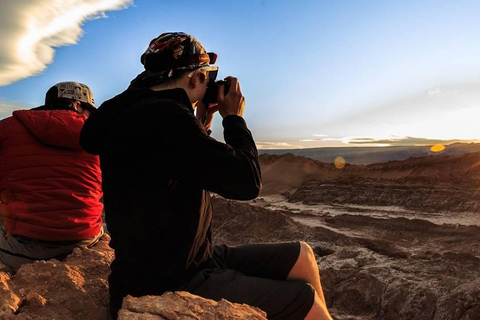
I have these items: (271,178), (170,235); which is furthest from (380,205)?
(170,235)

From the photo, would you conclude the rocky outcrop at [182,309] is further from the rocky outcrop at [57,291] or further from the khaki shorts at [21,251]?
the khaki shorts at [21,251]

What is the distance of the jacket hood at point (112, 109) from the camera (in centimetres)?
154

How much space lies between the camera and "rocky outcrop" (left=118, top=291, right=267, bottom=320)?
137 centimetres

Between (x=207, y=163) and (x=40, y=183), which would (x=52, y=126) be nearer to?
(x=40, y=183)

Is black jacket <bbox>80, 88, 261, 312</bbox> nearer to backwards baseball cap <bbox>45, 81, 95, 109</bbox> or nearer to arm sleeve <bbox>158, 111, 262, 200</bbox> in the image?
arm sleeve <bbox>158, 111, 262, 200</bbox>

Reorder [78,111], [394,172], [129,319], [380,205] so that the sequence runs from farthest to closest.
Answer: [394,172]
[380,205]
[78,111]
[129,319]

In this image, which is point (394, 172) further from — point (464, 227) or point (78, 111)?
point (78, 111)

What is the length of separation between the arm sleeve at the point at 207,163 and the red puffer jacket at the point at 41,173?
4.13 ft

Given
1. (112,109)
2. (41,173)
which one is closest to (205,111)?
(112,109)

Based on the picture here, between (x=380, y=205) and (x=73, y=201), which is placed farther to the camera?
(x=380, y=205)

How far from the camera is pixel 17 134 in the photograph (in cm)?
245

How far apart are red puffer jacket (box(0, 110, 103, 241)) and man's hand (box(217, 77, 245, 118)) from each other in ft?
3.55

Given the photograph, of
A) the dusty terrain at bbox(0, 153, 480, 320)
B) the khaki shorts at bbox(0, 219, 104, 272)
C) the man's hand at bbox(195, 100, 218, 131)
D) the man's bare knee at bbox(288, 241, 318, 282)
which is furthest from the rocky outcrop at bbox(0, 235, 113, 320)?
the man's hand at bbox(195, 100, 218, 131)

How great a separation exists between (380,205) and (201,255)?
10.7 metres
